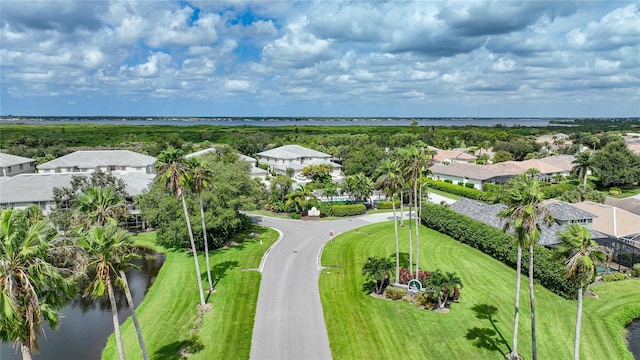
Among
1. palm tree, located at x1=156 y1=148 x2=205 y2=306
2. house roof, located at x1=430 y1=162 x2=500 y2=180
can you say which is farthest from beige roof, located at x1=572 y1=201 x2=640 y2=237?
palm tree, located at x1=156 y1=148 x2=205 y2=306

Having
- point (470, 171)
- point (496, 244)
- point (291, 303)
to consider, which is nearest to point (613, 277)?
point (496, 244)

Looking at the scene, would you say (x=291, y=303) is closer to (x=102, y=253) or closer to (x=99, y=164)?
(x=102, y=253)

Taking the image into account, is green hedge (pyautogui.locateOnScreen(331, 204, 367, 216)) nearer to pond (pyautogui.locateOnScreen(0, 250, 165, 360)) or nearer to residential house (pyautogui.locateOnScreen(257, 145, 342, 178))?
pond (pyautogui.locateOnScreen(0, 250, 165, 360))

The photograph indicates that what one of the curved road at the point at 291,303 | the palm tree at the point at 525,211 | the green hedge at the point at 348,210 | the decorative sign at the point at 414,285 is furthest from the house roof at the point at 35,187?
the palm tree at the point at 525,211

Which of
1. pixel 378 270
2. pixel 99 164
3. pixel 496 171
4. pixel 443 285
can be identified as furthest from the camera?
pixel 496 171

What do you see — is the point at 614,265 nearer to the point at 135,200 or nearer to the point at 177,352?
the point at 177,352

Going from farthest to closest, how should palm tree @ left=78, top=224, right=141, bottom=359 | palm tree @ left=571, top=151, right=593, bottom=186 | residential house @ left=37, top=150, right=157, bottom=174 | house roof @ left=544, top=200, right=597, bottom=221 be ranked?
residential house @ left=37, top=150, right=157, bottom=174 → palm tree @ left=571, top=151, right=593, bottom=186 → house roof @ left=544, top=200, right=597, bottom=221 → palm tree @ left=78, top=224, right=141, bottom=359

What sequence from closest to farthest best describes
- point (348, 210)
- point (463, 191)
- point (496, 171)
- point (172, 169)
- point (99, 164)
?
point (172, 169) < point (348, 210) < point (463, 191) < point (99, 164) < point (496, 171)
